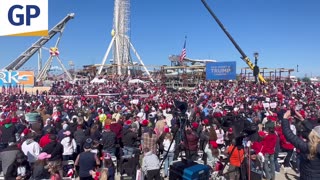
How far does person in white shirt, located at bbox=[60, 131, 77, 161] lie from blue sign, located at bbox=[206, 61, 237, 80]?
28746 mm

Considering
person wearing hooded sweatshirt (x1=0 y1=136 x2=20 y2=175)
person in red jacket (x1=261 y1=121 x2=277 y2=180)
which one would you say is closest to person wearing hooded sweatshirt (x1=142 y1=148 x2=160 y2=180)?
person wearing hooded sweatshirt (x1=0 y1=136 x2=20 y2=175)

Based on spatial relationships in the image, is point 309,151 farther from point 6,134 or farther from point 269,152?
point 6,134

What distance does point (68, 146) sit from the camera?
8.34 meters

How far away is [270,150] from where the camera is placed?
26.9ft

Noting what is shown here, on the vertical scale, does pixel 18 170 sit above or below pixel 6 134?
below

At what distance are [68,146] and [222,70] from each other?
29.3 metres

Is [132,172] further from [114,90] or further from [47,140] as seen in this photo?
[114,90]

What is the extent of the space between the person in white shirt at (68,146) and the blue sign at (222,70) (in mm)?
28746

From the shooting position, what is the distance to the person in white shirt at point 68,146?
27.3 feet

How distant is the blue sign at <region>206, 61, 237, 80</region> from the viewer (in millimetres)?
35312

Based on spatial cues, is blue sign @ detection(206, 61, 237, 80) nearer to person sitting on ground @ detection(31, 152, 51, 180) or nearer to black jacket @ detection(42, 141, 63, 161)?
black jacket @ detection(42, 141, 63, 161)

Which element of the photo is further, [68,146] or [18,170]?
[68,146]

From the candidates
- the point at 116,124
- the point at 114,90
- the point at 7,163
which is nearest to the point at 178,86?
the point at 114,90

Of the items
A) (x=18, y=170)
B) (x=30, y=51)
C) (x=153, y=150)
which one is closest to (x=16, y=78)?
(x=30, y=51)
